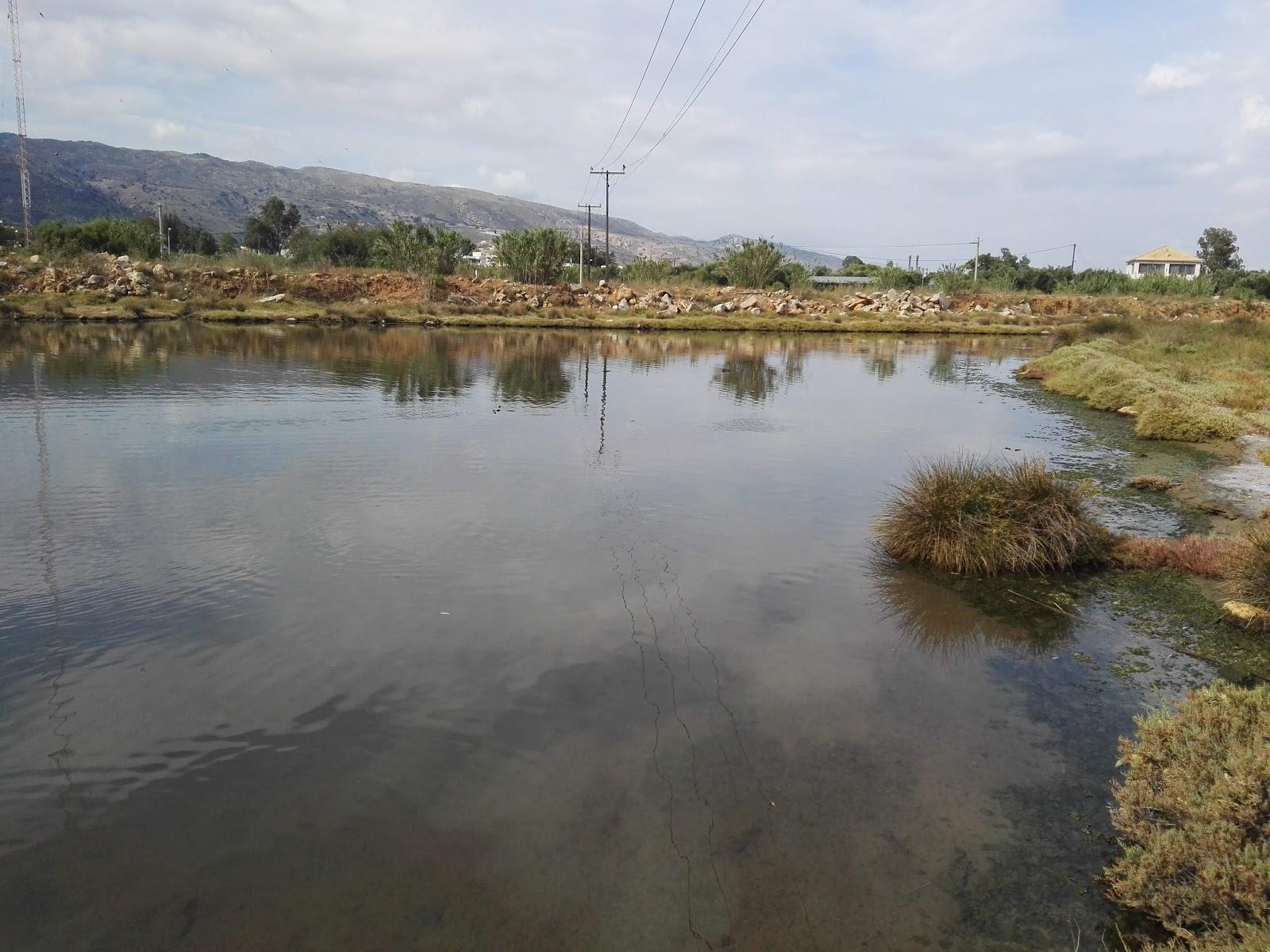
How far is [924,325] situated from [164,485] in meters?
50.6

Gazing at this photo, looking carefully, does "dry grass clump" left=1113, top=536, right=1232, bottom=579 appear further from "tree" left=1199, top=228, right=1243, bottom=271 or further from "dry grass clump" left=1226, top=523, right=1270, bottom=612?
"tree" left=1199, top=228, right=1243, bottom=271

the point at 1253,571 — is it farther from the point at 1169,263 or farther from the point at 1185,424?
the point at 1169,263

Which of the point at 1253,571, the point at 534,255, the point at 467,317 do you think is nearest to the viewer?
the point at 1253,571

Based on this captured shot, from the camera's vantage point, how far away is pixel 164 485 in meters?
11.2

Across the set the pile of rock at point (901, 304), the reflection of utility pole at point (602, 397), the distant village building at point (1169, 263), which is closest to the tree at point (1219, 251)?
the distant village building at point (1169, 263)

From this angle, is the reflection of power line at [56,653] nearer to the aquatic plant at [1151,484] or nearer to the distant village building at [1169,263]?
the aquatic plant at [1151,484]

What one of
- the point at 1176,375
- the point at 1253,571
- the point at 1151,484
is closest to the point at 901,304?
the point at 1176,375

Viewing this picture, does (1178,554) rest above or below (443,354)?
below

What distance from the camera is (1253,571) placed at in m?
8.06

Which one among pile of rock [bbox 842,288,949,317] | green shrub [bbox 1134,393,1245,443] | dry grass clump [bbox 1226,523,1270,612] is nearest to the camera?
dry grass clump [bbox 1226,523,1270,612]

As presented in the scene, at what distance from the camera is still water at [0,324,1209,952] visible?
4.23 m

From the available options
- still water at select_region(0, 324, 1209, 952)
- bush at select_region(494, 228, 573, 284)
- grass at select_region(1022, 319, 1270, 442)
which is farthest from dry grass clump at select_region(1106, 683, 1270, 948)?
bush at select_region(494, 228, 573, 284)

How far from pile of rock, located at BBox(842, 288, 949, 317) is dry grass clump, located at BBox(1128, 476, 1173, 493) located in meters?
48.1

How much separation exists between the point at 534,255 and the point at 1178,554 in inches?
2122
